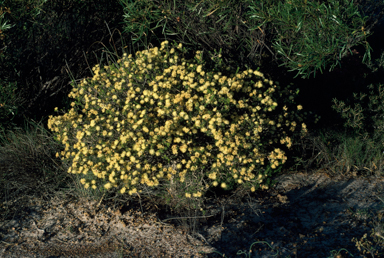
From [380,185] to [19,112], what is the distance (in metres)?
4.53

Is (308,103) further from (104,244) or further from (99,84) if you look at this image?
(104,244)

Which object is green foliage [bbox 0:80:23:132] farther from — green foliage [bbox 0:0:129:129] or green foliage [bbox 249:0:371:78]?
green foliage [bbox 249:0:371:78]

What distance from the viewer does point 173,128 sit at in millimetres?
3178

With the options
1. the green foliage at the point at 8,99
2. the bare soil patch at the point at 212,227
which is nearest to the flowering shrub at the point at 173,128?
the bare soil patch at the point at 212,227

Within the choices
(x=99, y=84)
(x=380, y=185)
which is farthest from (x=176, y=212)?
(x=380, y=185)

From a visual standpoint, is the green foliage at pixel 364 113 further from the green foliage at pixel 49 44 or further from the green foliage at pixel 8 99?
the green foliage at pixel 8 99

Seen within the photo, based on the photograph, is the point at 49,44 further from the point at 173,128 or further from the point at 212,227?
the point at 212,227

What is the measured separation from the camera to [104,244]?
327cm

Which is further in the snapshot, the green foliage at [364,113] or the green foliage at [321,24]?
the green foliage at [364,113]

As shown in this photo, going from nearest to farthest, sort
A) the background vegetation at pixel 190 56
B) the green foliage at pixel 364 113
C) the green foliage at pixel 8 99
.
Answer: the background vegetation at pixel 190 56, the green foliage at pixel 8 99, the green foliage at pixel 364 113

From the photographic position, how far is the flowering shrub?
3154 mm

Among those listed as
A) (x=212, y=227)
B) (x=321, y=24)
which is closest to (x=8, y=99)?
(x=212, y=227)

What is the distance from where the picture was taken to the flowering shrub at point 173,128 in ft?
10.3

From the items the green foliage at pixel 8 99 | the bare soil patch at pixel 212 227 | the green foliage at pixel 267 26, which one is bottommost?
the bare soil patch at pixel 212 227
